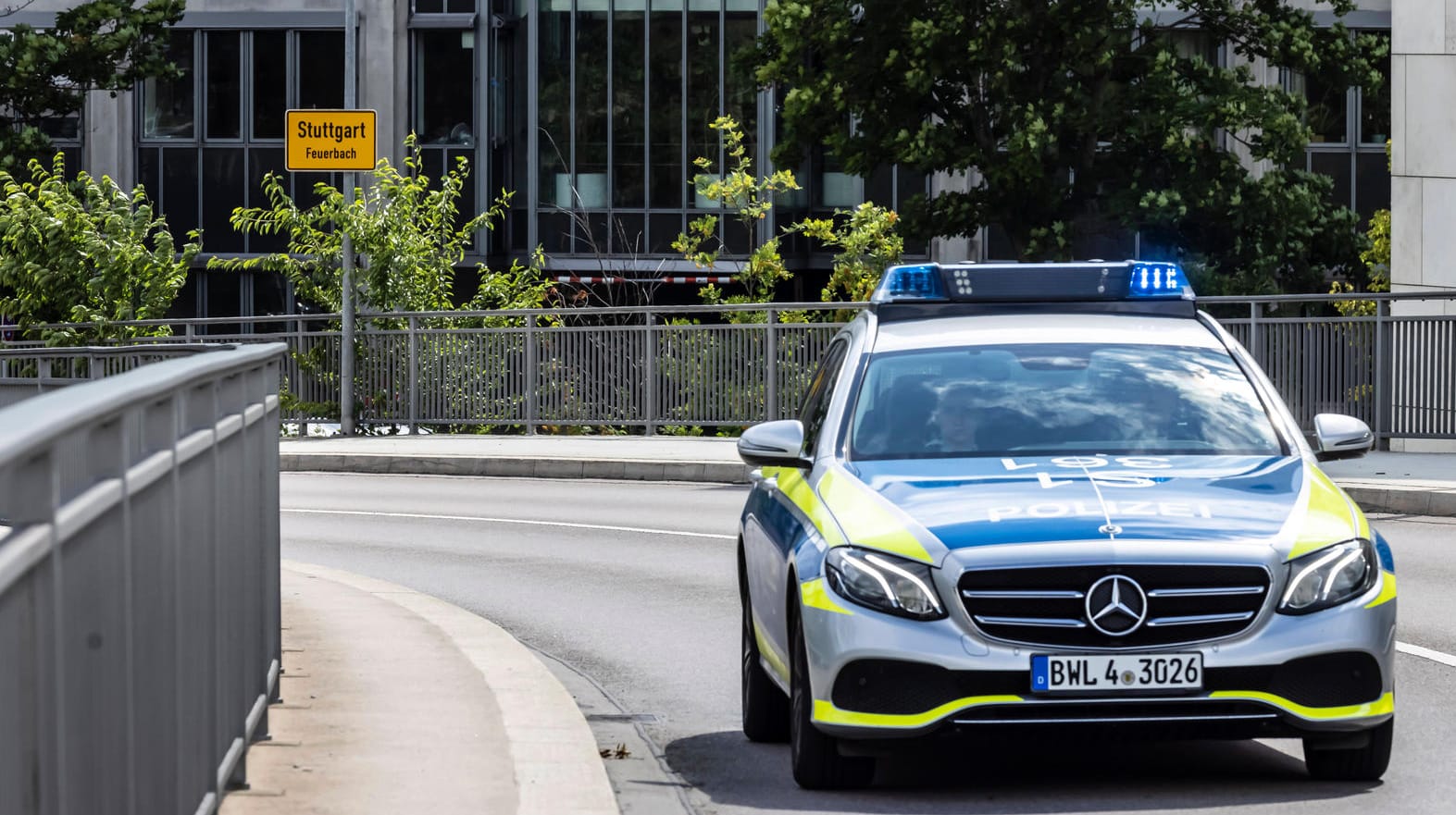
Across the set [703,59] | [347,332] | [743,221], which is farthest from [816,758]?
[703,59]

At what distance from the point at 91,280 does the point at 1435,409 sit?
663 inches

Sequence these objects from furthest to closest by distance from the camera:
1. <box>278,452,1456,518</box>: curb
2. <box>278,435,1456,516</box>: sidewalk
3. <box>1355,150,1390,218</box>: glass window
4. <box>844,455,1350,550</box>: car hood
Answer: <box>1355,150,1390,218</box>: glass window < <box>278,452,1456,518</box>: curb < <box>278,435,1456,516</box>: sidewalk < <box>844,455,1350,550</box>: car hood

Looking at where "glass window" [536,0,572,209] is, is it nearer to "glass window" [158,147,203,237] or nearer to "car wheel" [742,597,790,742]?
"glass window" [158,147,203,237]

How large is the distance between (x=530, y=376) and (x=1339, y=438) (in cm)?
2028

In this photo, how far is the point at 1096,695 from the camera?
6609 mm

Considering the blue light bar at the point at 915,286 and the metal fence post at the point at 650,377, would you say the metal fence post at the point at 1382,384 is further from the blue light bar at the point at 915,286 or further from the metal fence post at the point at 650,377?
the blue light bar at the point at 915,286

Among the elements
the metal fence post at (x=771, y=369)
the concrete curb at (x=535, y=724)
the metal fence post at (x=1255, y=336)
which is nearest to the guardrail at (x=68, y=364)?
the concrete curb at (x=535, y=724)

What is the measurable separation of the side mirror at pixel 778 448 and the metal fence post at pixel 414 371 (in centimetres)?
2079

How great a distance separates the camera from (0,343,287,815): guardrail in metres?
3.50

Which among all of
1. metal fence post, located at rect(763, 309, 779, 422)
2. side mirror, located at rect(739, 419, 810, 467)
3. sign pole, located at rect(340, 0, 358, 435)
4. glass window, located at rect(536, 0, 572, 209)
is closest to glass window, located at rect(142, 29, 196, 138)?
glass window, located at rect(536, 0, 572, 209)

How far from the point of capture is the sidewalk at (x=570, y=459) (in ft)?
68.2

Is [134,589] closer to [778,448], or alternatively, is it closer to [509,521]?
[778,448]

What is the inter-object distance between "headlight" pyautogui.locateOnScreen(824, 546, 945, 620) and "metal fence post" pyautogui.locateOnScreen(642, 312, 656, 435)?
19.8m

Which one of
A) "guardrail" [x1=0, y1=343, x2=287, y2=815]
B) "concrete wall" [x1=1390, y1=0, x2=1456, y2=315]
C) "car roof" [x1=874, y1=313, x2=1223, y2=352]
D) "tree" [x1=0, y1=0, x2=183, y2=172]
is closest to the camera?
"guardrail" [x1=0, y1=343, x2=287, y2=815]
